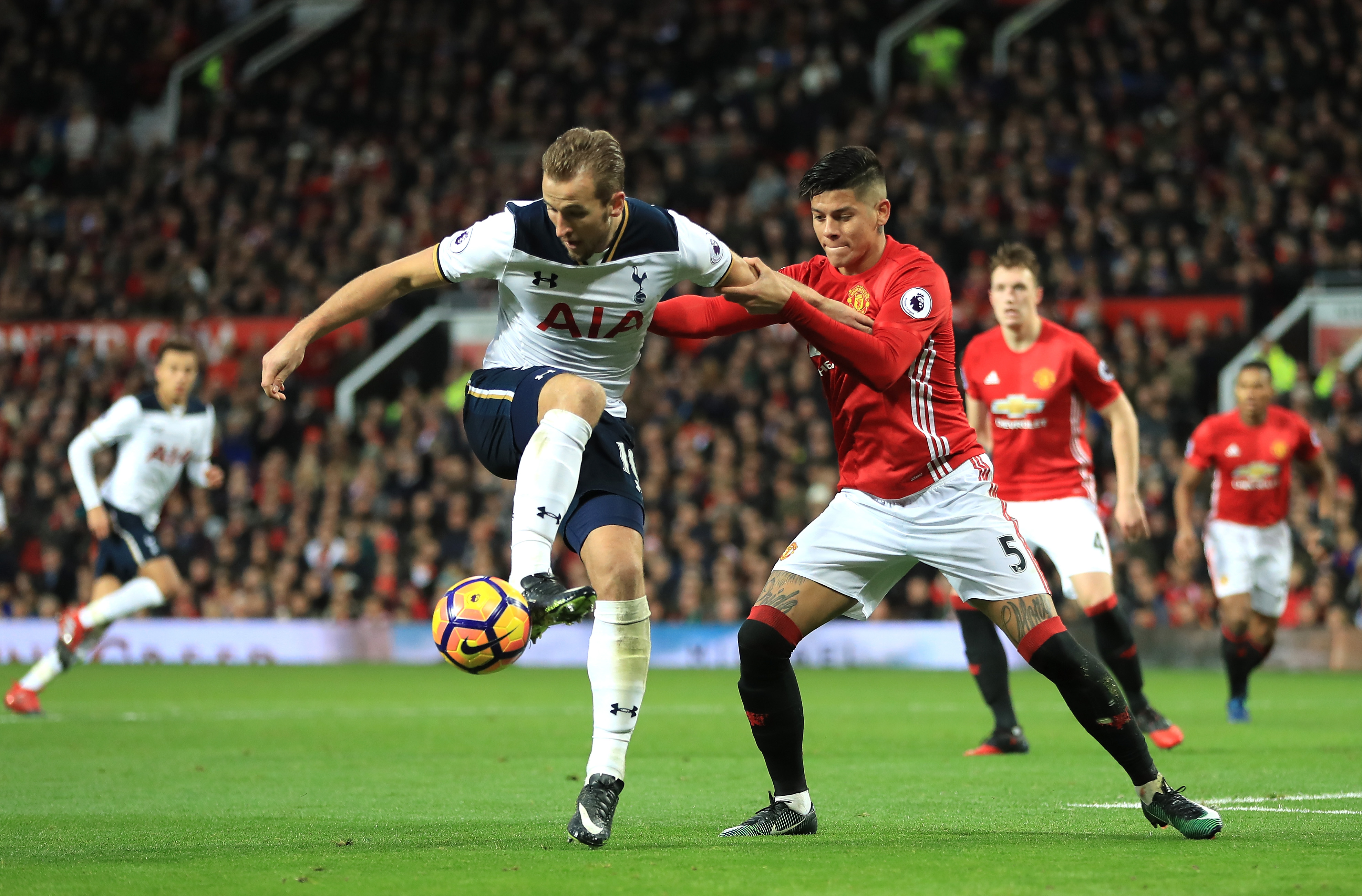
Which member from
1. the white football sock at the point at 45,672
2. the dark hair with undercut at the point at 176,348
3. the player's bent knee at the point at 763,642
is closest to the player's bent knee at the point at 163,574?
the white football sock at the point at 45,672

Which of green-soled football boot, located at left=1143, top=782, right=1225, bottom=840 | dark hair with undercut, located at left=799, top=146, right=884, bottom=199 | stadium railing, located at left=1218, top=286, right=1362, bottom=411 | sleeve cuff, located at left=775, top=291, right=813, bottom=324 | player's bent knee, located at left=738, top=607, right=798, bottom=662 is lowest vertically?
green-soled football boot, located at left=1143, top=782, right=1225, bottom=840

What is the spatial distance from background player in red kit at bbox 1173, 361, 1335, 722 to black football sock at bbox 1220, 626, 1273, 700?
1 centimetres

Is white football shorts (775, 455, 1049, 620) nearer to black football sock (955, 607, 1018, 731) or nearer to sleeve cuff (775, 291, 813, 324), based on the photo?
sleeve cuff (775, 291, 813, 324)

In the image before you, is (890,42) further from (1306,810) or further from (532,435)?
(532,435)

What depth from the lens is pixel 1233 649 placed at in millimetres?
11461

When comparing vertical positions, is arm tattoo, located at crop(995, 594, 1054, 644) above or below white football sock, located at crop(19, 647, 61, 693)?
above

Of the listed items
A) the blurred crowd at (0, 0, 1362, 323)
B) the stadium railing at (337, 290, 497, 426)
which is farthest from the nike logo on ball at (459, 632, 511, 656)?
the stadium railing at (337, 290, 497, 426)

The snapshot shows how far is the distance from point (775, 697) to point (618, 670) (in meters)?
0.59

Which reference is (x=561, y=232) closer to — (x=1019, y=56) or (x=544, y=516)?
(x=544, y=516)

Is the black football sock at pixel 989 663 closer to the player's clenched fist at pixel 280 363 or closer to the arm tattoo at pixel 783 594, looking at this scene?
the arm tattoo at pixel 783 594

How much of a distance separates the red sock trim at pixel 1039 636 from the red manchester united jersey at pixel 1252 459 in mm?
6460

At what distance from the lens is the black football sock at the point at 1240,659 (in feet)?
37.3

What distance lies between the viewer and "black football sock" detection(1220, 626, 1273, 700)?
11383 millimetres

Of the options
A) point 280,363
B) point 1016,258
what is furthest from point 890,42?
point 280,363
